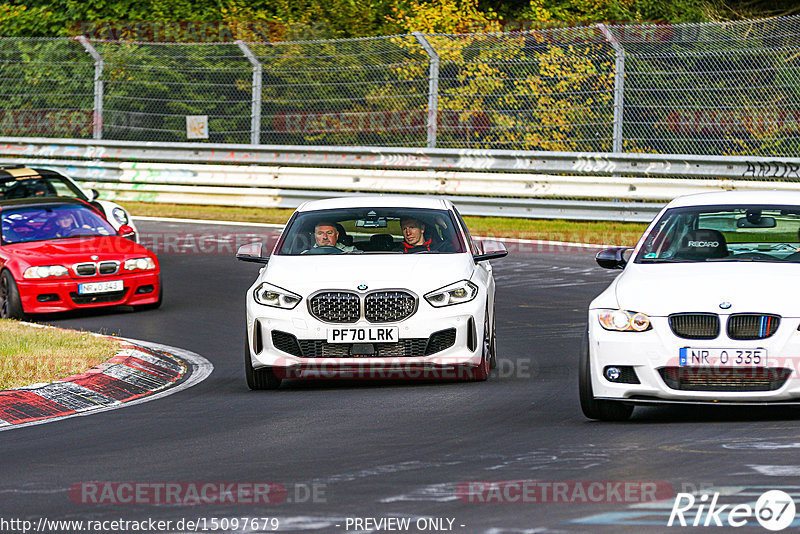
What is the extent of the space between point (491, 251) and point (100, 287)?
18.6ft

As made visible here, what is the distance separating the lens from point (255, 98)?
26.2 metres

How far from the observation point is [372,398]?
1042cm

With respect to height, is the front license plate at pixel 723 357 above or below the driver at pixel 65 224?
above

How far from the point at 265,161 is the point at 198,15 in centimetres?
710

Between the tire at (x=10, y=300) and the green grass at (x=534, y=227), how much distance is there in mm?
8024

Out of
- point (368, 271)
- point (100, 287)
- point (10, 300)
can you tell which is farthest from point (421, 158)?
point (368, 271)

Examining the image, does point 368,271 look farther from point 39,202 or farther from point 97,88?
point 97,88

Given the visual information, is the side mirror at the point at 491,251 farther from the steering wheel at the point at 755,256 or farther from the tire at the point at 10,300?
the tire at the point at 10,300

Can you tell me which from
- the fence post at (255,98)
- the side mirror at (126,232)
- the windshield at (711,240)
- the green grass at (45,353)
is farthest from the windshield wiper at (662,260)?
the fence post at (255,98)

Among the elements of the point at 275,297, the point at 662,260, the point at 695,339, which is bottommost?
the point at 275,297

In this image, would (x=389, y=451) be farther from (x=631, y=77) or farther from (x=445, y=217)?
(x=631, y=77)

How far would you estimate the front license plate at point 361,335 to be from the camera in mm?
10719

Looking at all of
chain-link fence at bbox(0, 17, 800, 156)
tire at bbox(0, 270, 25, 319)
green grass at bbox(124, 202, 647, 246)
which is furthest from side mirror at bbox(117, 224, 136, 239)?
chain-link fence at bbox(0, 17, 800, 156)

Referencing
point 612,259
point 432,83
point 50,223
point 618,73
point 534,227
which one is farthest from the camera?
point 432,83
